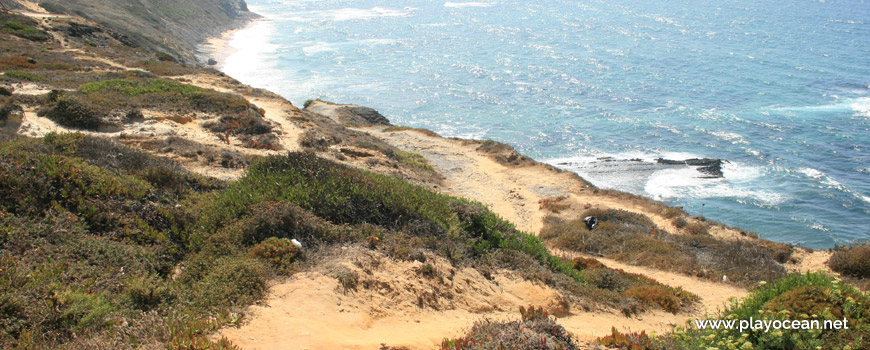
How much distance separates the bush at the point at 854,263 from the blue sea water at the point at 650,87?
9.63 meters

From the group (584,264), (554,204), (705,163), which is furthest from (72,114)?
(705,163)

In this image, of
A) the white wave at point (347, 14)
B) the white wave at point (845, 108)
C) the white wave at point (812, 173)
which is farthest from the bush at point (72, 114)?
the white wave at point (347, 14)

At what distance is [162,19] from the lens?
71250 mm

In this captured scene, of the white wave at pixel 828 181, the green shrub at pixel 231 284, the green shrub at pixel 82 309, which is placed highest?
the green shrub at pixel 82 309

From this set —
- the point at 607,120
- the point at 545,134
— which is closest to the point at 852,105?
the point at 607,120

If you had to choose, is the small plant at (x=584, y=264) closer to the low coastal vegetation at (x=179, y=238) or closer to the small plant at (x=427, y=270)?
the low coastal vegetation at (x=179, y=238)

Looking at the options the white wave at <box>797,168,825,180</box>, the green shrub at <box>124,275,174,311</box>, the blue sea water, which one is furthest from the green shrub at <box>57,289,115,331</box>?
the white wave at <box>797,168,825,180</box>

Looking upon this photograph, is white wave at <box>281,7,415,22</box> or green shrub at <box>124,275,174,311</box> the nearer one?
green shrub at <box>124,275,174,311</box>

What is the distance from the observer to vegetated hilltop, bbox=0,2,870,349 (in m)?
5.57

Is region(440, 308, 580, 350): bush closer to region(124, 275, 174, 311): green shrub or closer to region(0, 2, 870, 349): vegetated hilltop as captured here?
region(0, 2, 870, 349): vegetated hilltop

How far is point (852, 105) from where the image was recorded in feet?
135

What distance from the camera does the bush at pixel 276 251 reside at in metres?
7.59

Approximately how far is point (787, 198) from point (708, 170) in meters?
4.58

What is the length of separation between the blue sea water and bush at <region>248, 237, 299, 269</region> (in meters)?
23.6
